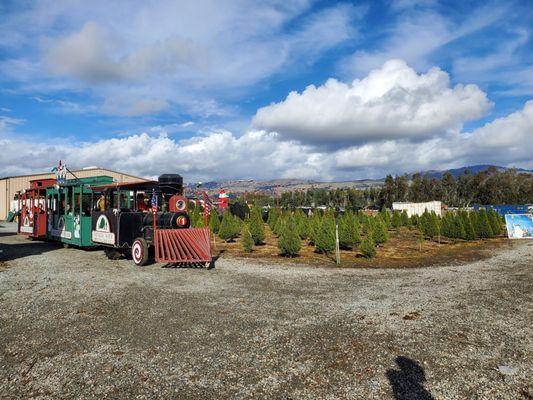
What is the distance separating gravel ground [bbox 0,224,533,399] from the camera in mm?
4707

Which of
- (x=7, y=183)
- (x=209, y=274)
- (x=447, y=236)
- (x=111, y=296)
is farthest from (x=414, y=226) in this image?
→ (x=7, y=183)

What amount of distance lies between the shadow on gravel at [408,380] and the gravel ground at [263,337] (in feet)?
0.05

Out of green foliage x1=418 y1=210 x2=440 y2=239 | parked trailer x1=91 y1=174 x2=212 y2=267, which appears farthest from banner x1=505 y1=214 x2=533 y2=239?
parked trailer x1=91 y1=174 x2=212 y2=267

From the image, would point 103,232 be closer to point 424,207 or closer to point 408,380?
point 408,380

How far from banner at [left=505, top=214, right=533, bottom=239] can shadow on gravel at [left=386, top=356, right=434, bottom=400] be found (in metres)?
25.3

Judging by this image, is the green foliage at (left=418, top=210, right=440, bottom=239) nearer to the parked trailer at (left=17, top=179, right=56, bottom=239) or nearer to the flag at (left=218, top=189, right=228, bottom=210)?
the flag at (left=218, top=189, right=228, bottom=210)

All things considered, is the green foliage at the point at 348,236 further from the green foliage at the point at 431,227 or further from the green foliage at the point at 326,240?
the green foliage at the point at 431,227

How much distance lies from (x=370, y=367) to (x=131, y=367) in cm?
332

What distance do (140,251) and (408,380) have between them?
10.7 metres

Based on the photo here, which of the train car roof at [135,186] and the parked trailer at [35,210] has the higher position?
the train car roof at [135,186]

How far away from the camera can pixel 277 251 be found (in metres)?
19.8

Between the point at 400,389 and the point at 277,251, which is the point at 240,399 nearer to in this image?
the point at 400,389

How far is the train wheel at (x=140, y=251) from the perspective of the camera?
43.7 feet

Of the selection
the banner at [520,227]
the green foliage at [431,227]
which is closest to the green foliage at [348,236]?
the green foliage at [431,227]
